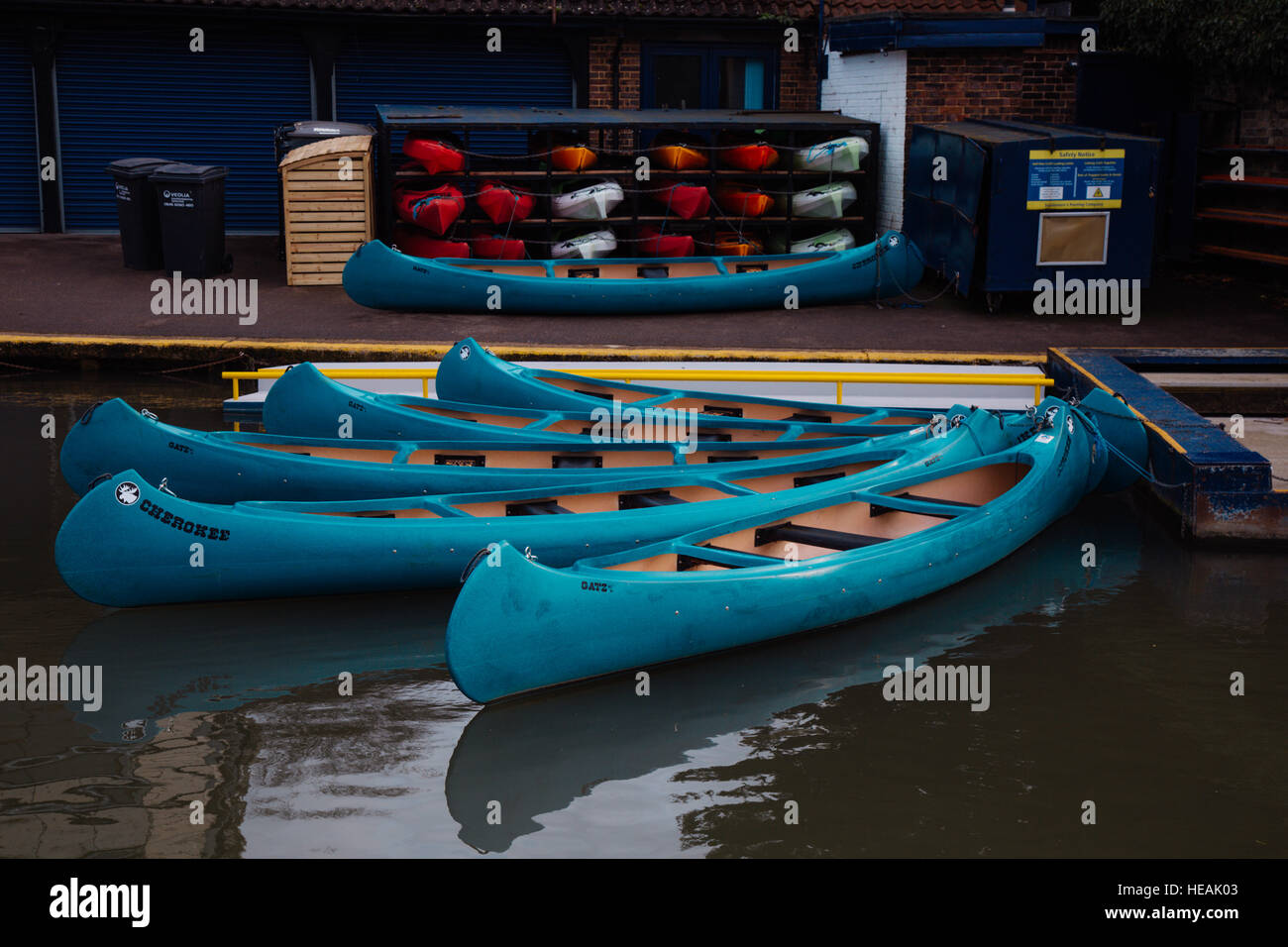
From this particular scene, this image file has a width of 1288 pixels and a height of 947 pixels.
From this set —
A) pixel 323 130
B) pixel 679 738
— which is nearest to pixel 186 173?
pixel 323 130

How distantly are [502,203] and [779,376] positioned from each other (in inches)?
205

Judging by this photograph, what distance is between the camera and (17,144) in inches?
719

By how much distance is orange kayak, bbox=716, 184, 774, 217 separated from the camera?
50.2ft

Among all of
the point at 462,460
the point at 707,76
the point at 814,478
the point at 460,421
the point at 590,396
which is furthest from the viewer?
the point at 707,76

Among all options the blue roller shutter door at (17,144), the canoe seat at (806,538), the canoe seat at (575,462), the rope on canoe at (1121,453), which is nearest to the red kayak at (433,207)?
the canoe seat at (575,462)

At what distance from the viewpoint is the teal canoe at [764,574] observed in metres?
6.19

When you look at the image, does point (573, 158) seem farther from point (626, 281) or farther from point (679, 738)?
point (679, 738)

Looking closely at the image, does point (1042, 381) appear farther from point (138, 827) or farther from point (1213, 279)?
point (138, 827)

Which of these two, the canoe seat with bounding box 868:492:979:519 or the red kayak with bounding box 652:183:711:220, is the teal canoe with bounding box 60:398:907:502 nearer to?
the canoe seat with bounding box 868:492:979:519

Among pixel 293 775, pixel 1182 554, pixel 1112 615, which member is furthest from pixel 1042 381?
pixel 293 775

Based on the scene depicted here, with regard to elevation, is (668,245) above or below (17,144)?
below

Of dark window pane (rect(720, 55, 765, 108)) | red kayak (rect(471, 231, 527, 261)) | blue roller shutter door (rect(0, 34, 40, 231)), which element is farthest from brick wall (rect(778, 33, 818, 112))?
A: blue roller shutter door (rect(0, 34, 40, 231))

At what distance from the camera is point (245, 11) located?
17688 mm

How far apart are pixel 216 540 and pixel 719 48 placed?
14.0m
